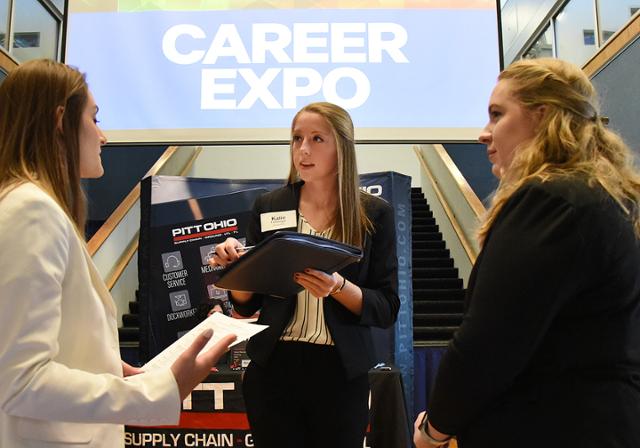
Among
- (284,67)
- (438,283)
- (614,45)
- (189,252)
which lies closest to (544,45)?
(614,45)

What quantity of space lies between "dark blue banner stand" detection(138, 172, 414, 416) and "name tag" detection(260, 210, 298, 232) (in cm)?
205

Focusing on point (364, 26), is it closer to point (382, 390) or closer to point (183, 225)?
point (183, 225)

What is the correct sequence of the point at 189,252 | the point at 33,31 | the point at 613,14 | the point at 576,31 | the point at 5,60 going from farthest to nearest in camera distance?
the point at 33,31 → the point at 576,31 → the point at 5,60 → the point at 613,14 → the point at 189,252

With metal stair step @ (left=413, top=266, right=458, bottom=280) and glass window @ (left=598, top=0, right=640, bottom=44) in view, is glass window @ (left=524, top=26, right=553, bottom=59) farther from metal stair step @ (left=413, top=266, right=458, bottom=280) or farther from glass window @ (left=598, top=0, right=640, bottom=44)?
metal stair step @ (left=413, top=266, right=458, bottom=280)

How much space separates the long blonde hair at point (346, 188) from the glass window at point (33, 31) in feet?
17.1

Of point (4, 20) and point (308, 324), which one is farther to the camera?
point (4, 20)

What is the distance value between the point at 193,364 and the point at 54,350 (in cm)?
24

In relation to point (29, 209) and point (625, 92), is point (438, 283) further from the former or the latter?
point (29, 209)

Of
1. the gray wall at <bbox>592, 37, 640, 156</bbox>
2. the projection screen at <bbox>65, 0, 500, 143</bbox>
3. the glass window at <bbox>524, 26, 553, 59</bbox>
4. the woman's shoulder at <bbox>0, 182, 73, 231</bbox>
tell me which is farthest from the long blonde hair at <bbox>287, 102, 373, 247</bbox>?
the glass window at <bbox>524, 26, 553, 59</bbox>

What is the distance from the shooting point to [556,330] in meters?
1.00

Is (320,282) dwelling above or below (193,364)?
above

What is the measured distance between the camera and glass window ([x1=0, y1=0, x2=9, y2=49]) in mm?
5754

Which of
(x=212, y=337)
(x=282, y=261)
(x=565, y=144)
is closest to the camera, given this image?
(x=565, y=144)

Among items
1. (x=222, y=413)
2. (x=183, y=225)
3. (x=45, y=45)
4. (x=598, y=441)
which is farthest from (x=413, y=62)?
(x=45, y=45)
